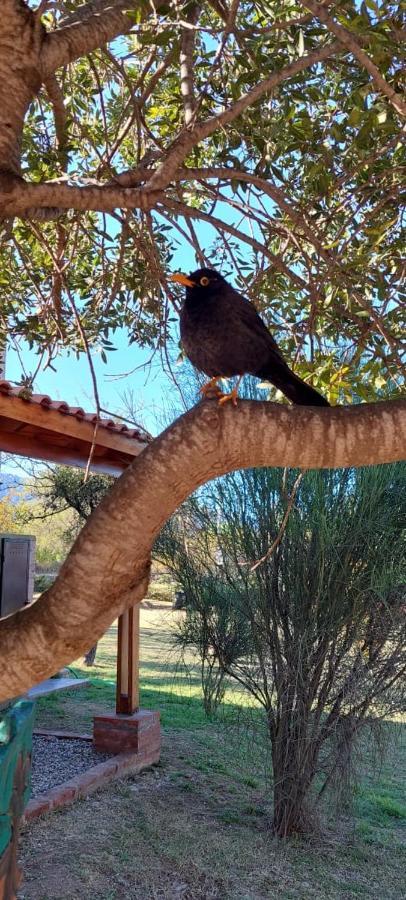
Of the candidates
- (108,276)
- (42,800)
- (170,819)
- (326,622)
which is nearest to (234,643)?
(326,622)

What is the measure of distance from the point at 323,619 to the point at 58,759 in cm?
262

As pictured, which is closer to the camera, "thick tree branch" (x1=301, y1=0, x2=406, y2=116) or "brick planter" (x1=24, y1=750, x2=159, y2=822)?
"thick tree branch" (x1=301, y1=0, x2=406, y2=116)

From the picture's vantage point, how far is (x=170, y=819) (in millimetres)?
6016

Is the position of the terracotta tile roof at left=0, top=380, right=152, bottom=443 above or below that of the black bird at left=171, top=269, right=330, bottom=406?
above

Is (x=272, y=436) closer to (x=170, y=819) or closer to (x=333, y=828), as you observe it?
(x=170, y=819)

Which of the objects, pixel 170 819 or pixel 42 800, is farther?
pixel 170 819

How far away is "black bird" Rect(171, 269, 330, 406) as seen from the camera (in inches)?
116

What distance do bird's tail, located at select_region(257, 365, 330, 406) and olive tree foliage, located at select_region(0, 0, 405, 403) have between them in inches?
5.9

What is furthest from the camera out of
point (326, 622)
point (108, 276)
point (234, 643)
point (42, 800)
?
point (234, 643)

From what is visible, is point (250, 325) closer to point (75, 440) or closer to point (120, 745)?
point (75, 440)

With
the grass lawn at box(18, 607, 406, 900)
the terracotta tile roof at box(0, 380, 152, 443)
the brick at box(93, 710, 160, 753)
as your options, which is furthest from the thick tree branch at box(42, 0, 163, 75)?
the brick at box(93, 710, 160, 753)

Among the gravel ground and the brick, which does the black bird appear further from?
the brick

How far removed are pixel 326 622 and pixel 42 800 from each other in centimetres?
255

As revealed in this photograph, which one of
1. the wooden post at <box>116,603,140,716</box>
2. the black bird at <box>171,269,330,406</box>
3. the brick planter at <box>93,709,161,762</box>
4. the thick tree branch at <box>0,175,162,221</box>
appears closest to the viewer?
the thick tree branch at <box>0,175,162,221</box>
